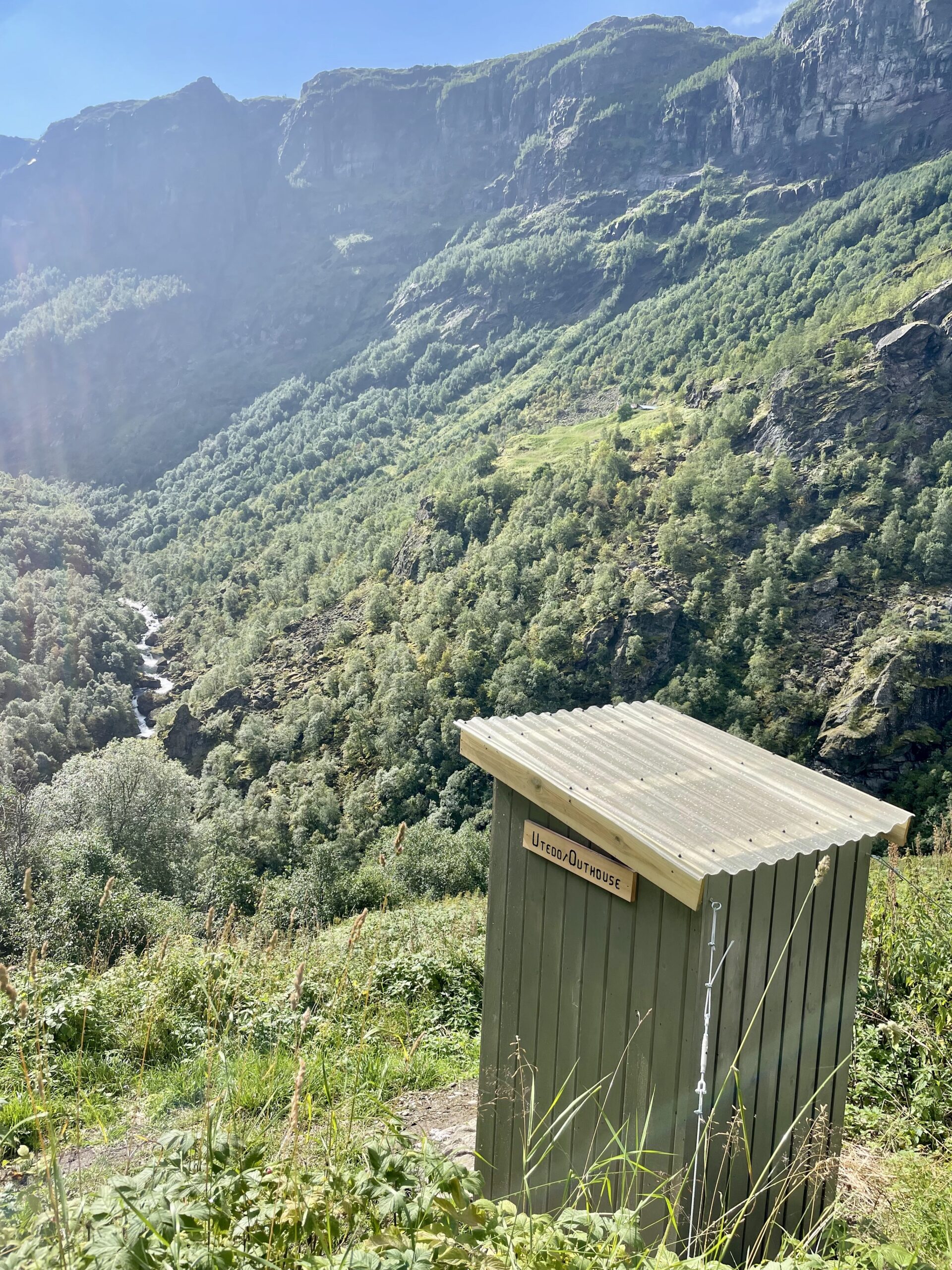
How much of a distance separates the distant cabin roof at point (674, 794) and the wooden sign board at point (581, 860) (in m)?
0.05

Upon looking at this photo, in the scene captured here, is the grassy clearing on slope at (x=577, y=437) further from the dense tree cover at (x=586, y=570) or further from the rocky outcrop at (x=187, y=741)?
the rocky outcrop at (x=187, y=741)

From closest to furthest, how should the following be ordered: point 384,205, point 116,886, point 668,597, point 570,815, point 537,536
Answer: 1. point 570,815
2. point 116,886
3. point 668,597
4. point 537,536
5. point 384,205

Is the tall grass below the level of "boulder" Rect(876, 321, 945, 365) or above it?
below

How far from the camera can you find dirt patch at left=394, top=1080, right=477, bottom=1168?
3.50 m

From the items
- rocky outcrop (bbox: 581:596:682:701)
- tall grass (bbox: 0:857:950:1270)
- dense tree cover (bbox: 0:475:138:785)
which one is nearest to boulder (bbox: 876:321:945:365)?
rocky outcrop (bbox: 581:596:682:701)

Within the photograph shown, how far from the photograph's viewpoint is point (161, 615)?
277ft

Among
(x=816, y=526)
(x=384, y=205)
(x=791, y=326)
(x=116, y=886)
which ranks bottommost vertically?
(x=116, y=886)

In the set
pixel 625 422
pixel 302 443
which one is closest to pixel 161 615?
pixel 302 443

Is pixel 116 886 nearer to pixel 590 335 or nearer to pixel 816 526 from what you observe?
pixel 816 526

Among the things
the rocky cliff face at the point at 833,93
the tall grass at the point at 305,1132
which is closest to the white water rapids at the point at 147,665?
the tall grass at the point at 305,1132

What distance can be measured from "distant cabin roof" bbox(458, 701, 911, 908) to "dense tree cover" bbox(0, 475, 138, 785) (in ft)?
127

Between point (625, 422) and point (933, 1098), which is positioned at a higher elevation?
point (625, 422)

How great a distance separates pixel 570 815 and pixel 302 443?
11835 cm

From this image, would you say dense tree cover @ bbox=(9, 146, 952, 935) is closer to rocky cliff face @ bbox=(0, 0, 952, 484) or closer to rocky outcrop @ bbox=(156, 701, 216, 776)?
rocky outcrop @ bbox=(156, 701, 216, 776)
